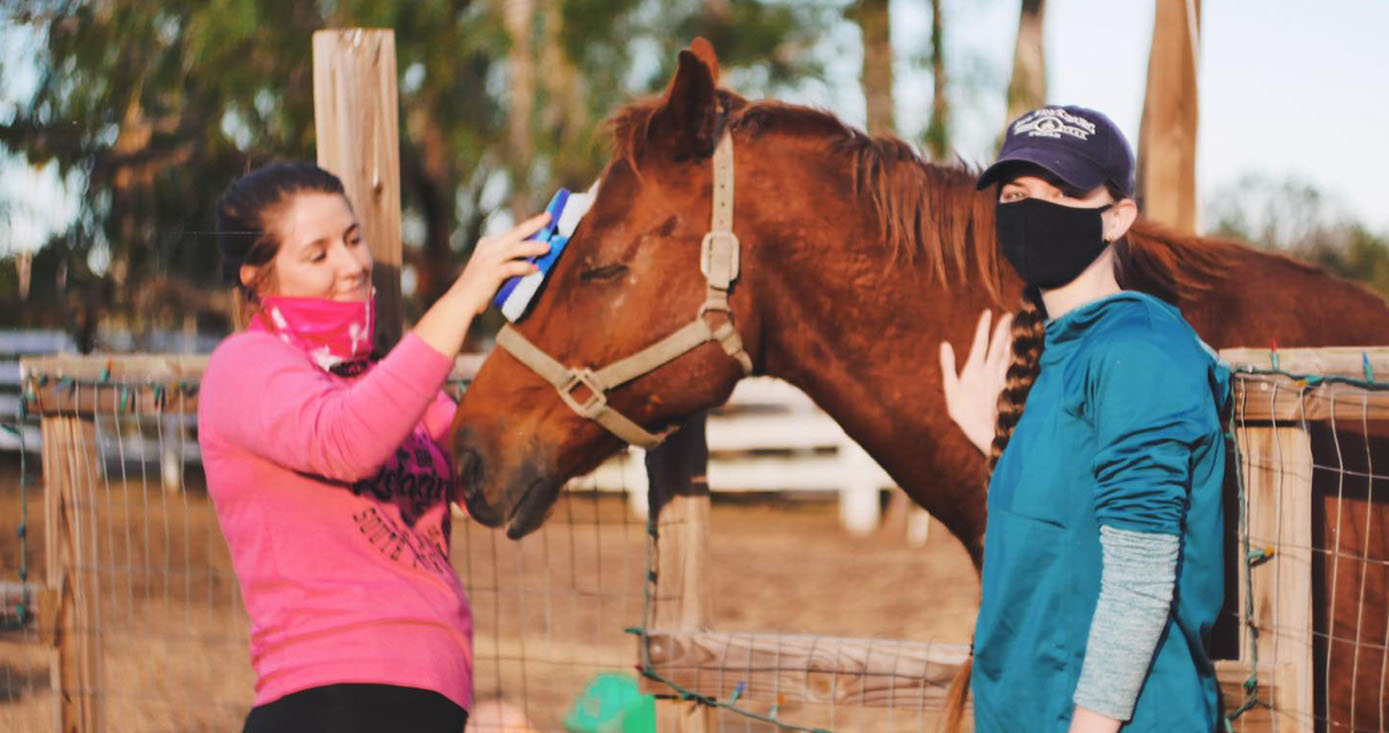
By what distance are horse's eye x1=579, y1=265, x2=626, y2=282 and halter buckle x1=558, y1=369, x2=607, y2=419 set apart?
0.67ft

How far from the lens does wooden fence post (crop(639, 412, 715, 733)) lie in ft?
9.64

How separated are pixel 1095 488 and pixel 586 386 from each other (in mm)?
1286

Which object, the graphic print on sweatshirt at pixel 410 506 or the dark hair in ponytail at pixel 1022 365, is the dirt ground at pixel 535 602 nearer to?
the graphic print on sweatshirt at pixel 410 506

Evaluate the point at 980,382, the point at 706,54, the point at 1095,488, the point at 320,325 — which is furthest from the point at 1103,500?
the point at 706,54

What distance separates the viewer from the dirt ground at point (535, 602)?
14.0 feet

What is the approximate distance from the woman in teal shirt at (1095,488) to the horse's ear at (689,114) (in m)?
0.89

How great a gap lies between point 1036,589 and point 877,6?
10.8 metres

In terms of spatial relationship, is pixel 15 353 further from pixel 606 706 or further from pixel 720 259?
pixel 720 259

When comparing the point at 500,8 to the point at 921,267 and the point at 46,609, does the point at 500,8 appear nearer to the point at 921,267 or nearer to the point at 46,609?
the point at 46,609

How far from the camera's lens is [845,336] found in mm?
2594

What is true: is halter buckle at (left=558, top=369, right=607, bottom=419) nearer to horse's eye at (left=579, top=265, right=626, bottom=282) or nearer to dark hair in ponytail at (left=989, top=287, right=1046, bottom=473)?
horse's eye at (left=579, top=265, right=626, bottom=282)

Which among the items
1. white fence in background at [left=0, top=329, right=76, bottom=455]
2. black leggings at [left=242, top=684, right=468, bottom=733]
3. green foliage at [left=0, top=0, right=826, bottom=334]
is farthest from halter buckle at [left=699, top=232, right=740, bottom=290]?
white fence in background at [left=0, top=329, right=76, bottom=455]

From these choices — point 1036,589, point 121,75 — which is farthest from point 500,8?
point 1036,589

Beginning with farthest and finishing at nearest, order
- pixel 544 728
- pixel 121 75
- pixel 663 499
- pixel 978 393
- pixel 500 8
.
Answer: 1. pixel 500 8
2. pixel 121 75
3. pixel 544 728
4. pixel 663 499
5. pixel 978 393
